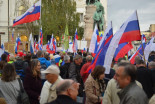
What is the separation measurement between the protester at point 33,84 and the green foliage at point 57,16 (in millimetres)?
38849

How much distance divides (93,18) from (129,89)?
20.4 meters

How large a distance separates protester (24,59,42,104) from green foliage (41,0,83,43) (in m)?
38.8

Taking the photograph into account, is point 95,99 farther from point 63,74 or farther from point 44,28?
point 44,28

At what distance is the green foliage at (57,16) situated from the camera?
46094 millimetres

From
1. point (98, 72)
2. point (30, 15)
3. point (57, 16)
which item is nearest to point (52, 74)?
point (98, 72)

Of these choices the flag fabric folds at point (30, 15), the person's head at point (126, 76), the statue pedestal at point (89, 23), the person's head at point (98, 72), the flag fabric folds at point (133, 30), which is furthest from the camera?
the statue pedestal at point (89, 23)

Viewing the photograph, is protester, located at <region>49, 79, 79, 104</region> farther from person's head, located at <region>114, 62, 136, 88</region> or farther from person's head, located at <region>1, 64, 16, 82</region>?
person's head, located at <region>1, 64, 16, 82</region>

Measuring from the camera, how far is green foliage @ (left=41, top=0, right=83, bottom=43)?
46.1m

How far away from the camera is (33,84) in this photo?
21.7 feet

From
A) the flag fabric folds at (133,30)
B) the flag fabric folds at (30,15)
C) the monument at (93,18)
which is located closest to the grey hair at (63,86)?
the flag fabric folds at (133,30)

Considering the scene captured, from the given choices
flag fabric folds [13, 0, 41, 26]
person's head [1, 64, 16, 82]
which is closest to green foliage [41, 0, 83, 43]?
flag fabric folds [13, 0, 41, 26]

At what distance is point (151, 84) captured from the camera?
712cm

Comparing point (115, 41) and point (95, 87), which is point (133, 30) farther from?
point (95, 87)

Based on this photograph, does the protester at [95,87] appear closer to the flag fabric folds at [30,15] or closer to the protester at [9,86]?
the protester at [9,86]
